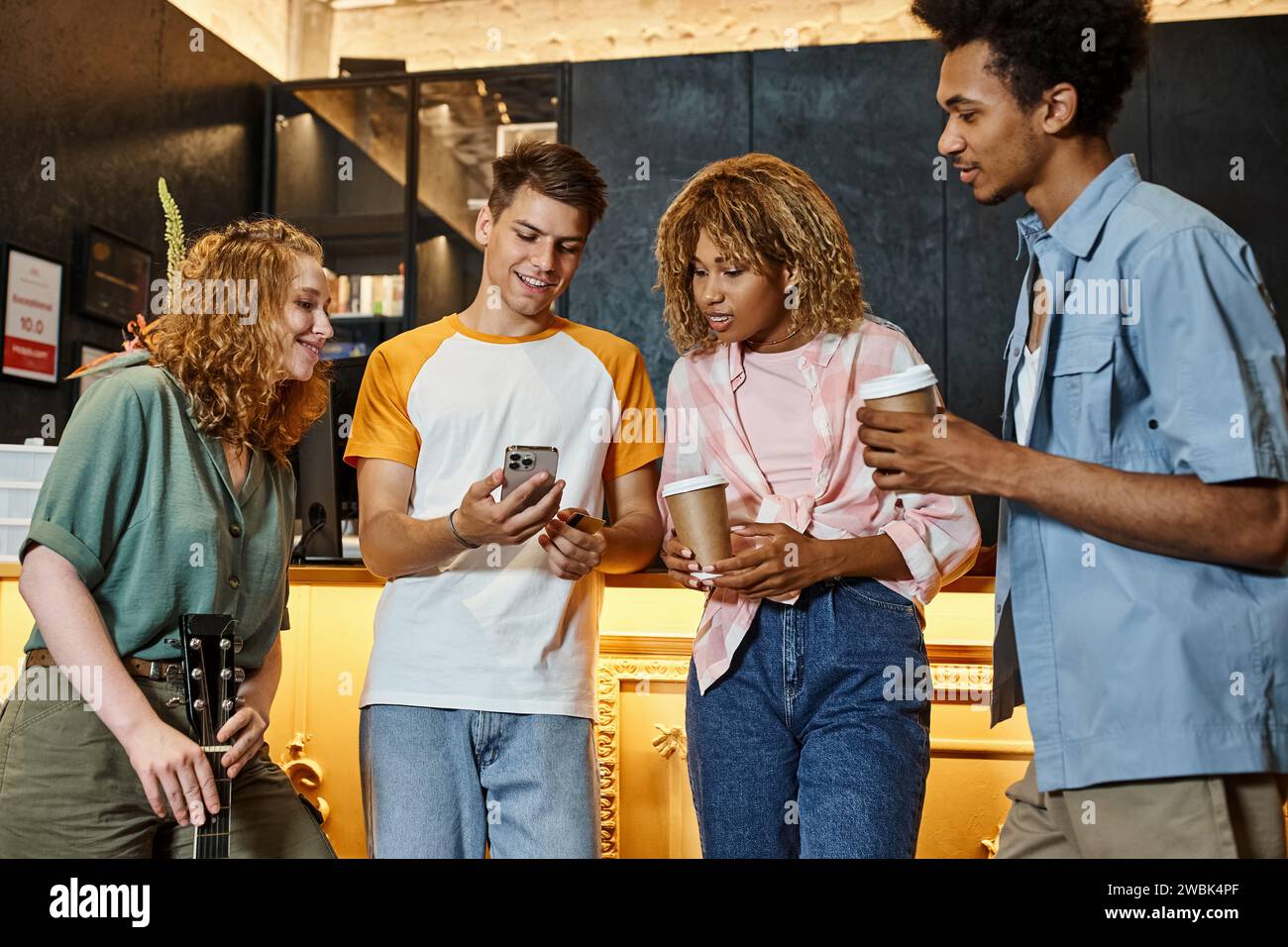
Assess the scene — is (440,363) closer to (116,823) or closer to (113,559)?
(113,559)

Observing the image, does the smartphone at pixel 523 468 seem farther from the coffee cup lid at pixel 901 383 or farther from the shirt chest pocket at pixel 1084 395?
the shirt chest pocket at pixel 1084 395

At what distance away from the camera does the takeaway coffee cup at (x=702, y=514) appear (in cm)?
158

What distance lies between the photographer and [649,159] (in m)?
5.19

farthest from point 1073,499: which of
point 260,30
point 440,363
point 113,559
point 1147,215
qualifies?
point 260,30

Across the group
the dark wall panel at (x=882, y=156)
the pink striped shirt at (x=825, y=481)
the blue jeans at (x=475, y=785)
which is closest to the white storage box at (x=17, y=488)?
the blue jeans at (x=475, y=785)

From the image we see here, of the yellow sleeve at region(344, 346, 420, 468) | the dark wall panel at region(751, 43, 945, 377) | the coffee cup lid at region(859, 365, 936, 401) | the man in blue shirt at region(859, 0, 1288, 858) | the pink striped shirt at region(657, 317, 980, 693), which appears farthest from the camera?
the dark wall panel at region(751, 43, 945, 377)

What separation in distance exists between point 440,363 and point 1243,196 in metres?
4.09

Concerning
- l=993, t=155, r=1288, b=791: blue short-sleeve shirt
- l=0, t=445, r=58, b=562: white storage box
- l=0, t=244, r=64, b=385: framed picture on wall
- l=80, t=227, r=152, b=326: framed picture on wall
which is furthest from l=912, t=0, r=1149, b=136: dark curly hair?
l=80, t=227, r=152, b=326: framed picture on wall

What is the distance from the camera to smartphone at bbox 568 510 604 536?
1729 mm

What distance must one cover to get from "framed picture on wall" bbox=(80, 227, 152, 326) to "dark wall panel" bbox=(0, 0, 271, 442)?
0.05 m

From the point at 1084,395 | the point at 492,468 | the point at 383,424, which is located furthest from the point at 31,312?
the point at 1084,395

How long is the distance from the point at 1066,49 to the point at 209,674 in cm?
137

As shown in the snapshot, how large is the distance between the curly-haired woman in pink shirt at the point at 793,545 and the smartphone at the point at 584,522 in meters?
0.12

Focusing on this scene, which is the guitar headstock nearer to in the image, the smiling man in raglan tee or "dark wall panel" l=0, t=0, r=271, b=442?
the smiling man in raglan tee
